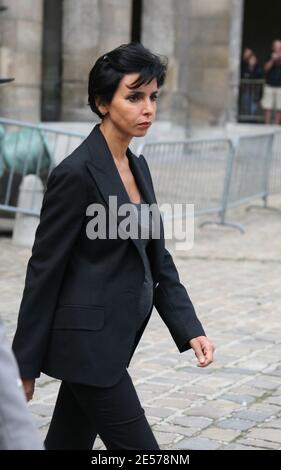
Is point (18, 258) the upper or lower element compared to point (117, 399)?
lower

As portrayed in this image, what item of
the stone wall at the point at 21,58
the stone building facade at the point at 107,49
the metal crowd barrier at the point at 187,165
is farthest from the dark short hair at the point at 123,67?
the stone building facade at the point at 107,49

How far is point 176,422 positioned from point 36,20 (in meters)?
13.1

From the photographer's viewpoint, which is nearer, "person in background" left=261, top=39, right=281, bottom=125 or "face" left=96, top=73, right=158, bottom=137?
"face" left=96, top=73, right=158, bottom=137

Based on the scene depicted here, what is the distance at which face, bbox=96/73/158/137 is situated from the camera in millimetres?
3320

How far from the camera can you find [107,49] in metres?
19.3

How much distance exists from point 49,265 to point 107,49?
651 inches

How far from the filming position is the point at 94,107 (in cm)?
342

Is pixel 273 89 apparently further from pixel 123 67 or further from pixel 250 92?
pixel 123 67

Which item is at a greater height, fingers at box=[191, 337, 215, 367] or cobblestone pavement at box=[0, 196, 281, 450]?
fingers at box=[191, 337, 215, 367]

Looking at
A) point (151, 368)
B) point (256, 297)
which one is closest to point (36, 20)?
point (256, 297)

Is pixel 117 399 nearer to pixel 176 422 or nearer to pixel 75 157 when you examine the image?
pixel 75 157

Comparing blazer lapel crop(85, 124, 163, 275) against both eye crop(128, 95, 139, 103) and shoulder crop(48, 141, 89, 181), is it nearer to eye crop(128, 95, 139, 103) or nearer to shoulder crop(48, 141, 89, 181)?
shoulder crop(48, 141, 89, 181)

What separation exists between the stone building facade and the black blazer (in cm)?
1383

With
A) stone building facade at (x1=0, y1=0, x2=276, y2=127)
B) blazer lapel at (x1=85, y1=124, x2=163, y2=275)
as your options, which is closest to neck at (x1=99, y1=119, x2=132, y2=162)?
blazer lapel at (x1=85, y1=124, x2=163, y2=275)
